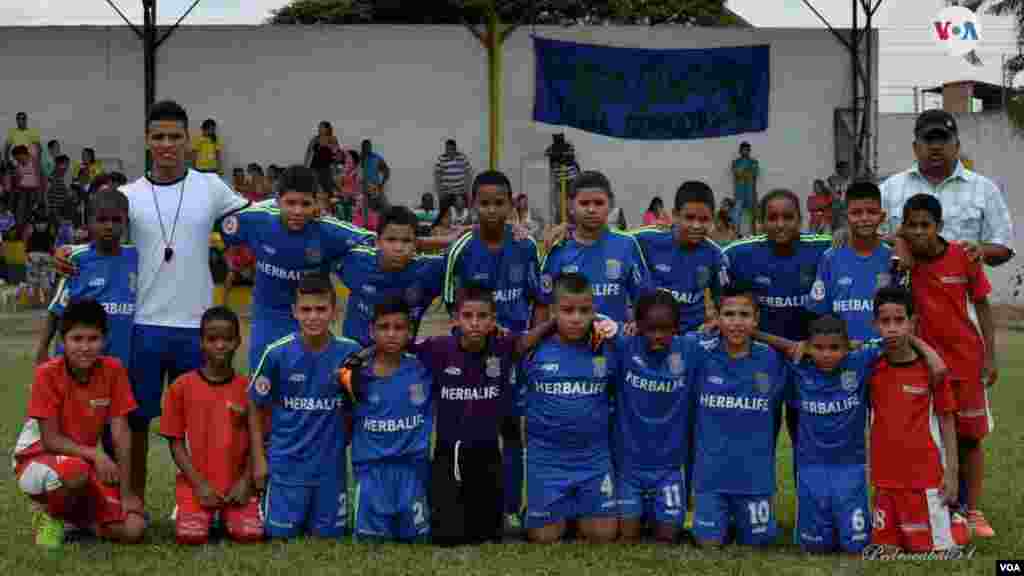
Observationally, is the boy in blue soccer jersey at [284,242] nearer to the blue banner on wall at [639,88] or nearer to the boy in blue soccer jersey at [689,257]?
the boy in blue soccer jersey at [689,257]

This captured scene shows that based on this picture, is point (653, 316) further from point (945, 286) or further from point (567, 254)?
point (945, 286)

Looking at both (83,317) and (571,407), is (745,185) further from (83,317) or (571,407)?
(83,317)

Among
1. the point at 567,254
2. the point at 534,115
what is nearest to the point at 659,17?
the point at 534,115

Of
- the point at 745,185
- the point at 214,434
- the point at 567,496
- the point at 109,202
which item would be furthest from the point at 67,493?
the point at 745,185

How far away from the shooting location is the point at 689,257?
6977mm

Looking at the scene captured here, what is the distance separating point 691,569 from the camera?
225 inches

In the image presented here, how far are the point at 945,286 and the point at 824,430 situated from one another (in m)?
0.97

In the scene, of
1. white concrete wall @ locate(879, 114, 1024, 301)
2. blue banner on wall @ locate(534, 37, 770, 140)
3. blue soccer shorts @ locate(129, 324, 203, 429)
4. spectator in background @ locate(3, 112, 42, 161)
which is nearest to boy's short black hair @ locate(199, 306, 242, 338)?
blue soccer shorts @ locate(129, 324, 203, 429)

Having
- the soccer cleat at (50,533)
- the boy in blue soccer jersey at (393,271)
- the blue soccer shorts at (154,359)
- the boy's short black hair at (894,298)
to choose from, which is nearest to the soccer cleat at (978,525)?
the boy's short black hair at (894,298)

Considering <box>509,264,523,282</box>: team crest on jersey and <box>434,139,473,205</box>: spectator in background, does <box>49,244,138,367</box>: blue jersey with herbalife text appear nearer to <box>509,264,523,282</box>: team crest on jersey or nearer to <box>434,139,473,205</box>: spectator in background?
<box>509,264,523,282</box>: team crest on jersey

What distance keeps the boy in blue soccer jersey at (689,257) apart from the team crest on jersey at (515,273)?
0.69m

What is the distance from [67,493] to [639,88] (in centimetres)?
1689

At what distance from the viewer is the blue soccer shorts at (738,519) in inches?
250

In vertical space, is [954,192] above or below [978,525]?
above
